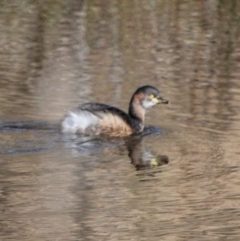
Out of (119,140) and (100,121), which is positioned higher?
(100,121)

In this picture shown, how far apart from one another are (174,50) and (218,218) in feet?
23.0

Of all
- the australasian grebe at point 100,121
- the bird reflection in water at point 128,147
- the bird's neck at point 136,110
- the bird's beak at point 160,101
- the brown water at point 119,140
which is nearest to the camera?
the brown water at point 119,140

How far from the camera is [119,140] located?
9.45 metres

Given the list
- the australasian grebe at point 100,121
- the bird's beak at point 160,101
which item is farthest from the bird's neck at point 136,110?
the bird's beak at point 160,101

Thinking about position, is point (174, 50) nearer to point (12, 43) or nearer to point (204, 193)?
point (12, 43)

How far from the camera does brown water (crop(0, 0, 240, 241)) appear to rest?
6.84 meters

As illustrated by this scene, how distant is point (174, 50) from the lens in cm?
1377

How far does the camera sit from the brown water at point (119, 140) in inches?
269

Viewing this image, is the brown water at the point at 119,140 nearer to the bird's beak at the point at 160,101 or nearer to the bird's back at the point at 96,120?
the bird's beak at the point at 160,101

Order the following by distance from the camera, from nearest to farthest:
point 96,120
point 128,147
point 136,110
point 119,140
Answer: point 128,147 → point 119,140 → point 96,120 → point 136,110

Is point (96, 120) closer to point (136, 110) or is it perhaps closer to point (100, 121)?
point (100, 121)

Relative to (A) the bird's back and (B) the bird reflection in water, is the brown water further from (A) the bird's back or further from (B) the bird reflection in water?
(A) the bird's back

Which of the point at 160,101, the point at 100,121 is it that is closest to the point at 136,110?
the point at 160,101

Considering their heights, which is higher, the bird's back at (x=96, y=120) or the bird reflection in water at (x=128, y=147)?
the bird's back at (x=96, y=120)
